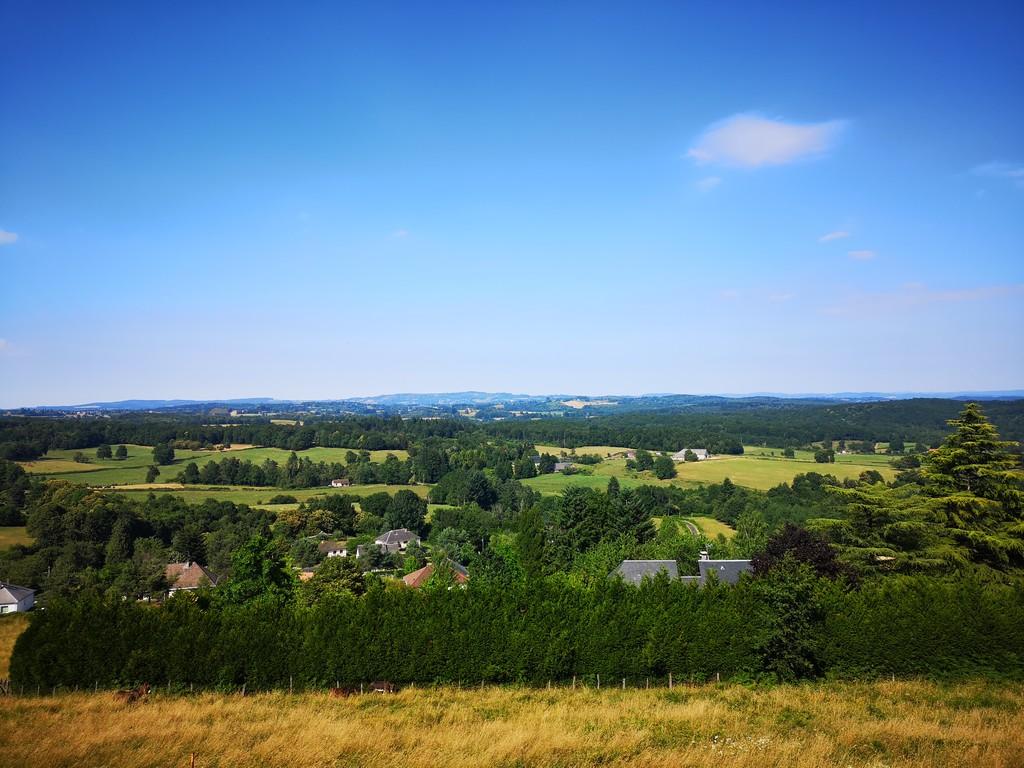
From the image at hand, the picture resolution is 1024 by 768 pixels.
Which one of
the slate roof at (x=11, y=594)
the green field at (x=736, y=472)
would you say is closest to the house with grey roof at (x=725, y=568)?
the green field at (x=736, y=472)

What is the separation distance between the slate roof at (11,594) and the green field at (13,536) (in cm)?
1137

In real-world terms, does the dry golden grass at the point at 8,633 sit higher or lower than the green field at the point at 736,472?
higher

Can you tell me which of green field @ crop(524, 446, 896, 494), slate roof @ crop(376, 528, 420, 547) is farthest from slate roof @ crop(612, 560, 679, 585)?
green field @ crop(524, 446, 896, 494)

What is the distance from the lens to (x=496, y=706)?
1647 centimetres

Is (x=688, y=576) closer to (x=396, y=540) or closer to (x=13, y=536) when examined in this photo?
(x=396, y=540)

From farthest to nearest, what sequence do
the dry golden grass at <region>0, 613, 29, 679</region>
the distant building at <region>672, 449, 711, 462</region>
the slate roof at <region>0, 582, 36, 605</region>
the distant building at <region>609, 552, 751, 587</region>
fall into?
the distant building at <region>672, 449, 711, 462</region>, the slate roof at <region>0, 582, 36, 605</region>, the distant building at <region>609, 552, 751, 587</region>, the dry golden grass at <region>0, 613, 29, 679</region>

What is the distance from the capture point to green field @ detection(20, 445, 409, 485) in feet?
286

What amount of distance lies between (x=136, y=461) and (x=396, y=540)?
63643mm

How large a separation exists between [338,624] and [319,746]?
8.98m

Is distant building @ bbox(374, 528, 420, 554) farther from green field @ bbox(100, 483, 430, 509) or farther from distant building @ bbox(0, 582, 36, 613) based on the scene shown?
distant building @ bbox(0, 582, 36, 613)

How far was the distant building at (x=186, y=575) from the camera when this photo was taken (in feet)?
176

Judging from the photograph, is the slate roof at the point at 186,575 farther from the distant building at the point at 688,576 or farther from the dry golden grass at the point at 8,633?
the distant building at the point at 688,576

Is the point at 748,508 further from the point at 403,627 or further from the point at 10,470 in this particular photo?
the point at 10,470

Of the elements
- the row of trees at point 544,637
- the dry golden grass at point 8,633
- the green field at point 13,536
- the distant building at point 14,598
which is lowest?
the distant building at point 14,598
